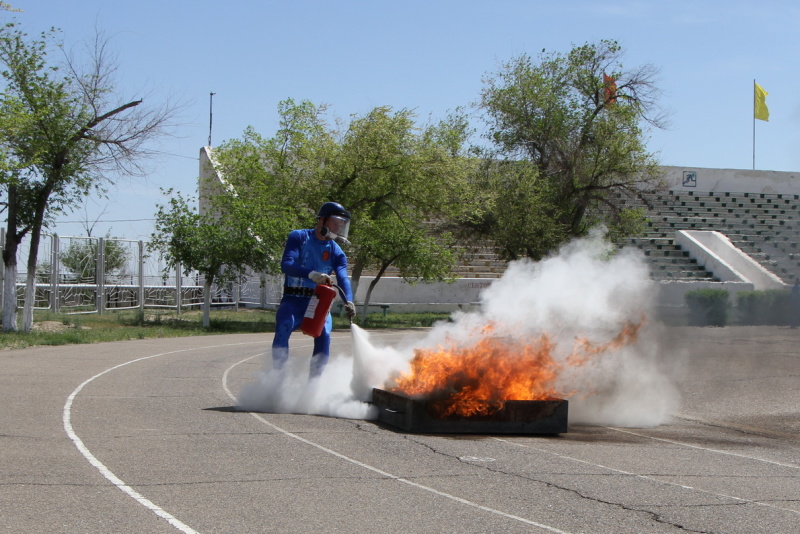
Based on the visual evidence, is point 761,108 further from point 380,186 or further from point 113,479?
point 113,479

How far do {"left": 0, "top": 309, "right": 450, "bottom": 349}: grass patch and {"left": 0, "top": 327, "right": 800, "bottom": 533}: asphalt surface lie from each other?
413 inches

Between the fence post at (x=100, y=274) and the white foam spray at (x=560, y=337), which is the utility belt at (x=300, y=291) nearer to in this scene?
the white foam spray at (x=560, y=337)

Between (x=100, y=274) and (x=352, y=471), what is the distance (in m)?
28.0

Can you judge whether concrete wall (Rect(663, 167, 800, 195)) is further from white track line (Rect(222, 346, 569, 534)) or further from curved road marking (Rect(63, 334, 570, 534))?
curved road marking (Rect(63, 334, 570, 534))

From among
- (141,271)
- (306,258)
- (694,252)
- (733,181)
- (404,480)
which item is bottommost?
(404,480)

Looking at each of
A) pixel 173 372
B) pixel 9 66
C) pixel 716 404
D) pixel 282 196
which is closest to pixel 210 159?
pixel 282 196

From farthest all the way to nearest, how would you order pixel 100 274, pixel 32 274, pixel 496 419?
1. pixel 100 274
2. pixel 32 274
3. pixel 496 419

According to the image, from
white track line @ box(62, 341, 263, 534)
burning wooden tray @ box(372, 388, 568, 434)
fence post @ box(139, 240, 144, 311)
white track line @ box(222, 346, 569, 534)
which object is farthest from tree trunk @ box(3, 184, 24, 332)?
burning wooden tray @ box(372, 388, 568, 434)

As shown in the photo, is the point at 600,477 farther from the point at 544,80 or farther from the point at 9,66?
the point at 544,80

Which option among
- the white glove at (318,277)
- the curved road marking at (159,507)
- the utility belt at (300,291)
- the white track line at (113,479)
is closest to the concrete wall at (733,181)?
the utility belt at (300,291)

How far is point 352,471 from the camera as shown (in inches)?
281

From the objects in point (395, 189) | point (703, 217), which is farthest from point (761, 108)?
point (395, 189)

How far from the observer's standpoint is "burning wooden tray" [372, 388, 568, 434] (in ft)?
29.8

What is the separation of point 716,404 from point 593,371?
3.81 m
